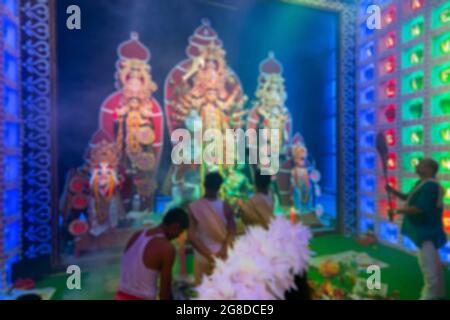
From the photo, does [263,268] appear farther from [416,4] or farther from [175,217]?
[416,4]

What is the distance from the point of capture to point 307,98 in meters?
5.29

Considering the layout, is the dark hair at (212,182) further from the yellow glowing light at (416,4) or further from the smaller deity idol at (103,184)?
the yellow glowing light at (416,4)

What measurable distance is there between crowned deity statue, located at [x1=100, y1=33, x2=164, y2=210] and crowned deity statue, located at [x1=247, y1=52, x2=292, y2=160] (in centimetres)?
155

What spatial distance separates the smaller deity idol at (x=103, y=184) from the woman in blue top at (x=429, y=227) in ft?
11.4

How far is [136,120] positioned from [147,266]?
2718 mm

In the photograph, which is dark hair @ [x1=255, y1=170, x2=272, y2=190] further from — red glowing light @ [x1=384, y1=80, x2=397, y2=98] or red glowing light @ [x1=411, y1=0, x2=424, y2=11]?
red glowing light @ [x1=411, y1=0, x2=424, y2=11]

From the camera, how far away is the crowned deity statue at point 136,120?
4.12m

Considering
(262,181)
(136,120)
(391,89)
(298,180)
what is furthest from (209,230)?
(391,89)

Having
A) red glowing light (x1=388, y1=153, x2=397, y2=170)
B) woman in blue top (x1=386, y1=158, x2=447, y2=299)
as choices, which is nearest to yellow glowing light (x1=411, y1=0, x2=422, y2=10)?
Result: red glowing light (x1=388, y1=153, x2=397, y2=170)

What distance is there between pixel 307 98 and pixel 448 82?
2.04m

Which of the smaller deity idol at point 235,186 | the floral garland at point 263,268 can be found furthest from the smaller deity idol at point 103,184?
the floral garland at point 263,268

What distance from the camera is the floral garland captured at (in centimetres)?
100
